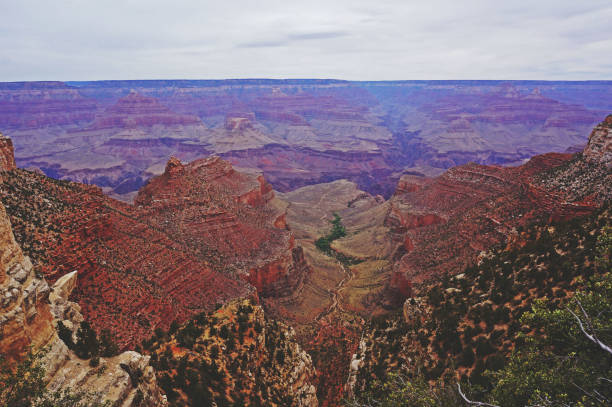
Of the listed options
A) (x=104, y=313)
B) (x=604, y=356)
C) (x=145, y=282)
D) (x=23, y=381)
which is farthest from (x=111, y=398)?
(x=145, y=282)

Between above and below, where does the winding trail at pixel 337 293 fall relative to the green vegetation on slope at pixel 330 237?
above

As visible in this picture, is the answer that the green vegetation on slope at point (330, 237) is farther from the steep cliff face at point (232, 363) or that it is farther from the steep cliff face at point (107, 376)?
the steep cliff face at point (107, 376)

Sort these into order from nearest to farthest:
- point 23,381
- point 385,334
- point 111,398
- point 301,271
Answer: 1. point 23,381
2. point 111,398
3. point 385,334
4. point 301,271

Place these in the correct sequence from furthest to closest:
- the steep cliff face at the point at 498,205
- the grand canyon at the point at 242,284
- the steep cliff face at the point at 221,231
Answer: the steep cliff face at the point at 221,231, the steep cliff face at the point at 498,205, the grand canyon at the point at 242,284

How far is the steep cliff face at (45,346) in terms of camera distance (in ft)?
38.2

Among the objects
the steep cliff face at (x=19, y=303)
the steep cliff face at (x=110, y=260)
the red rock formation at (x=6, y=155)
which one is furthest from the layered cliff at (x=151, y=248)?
the steep cliff face at (x=19, y=303)

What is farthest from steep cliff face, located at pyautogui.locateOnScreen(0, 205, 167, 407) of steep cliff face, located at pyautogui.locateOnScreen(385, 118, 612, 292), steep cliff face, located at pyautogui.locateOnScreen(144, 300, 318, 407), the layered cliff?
steep cliff face, located at pyautogui.locateOnScreen(385, 118, 612, 292)

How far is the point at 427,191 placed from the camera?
8131cm

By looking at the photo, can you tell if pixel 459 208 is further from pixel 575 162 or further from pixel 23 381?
pixel 23 381

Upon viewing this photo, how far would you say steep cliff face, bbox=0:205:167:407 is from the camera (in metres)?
11.7

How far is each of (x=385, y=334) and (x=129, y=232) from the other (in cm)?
2829

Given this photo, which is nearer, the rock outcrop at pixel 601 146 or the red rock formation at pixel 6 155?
the red rock formation at pixel 6 155

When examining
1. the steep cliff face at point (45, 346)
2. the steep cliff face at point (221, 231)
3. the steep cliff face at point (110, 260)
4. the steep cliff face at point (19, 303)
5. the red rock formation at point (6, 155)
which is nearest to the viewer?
the steep cliff face at point (19, 303)

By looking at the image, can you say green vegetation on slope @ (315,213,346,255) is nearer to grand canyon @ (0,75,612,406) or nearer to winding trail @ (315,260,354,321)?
grand canyon @ (0,75,612,406)
